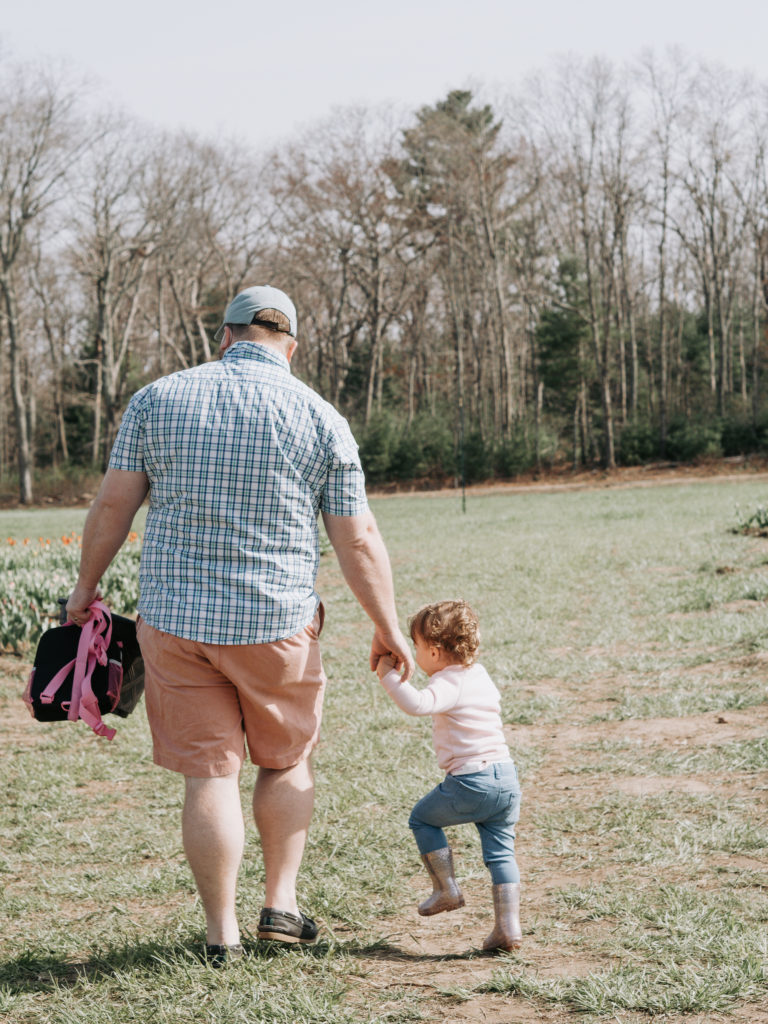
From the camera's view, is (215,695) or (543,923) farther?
(543,923)

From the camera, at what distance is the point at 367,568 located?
114 inches

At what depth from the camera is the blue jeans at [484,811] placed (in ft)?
9.53

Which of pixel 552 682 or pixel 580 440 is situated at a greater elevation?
pixel 580 440

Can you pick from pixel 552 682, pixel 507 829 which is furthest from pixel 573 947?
pixel 552 682

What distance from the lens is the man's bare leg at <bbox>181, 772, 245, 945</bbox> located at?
108 inches

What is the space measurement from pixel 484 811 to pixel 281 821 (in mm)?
575

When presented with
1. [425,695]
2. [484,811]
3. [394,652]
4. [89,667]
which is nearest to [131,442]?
[89,667]

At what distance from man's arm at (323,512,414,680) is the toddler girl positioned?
10 cm

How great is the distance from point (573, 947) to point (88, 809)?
8.29ft

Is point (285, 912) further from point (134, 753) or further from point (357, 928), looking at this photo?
point (134, 753)

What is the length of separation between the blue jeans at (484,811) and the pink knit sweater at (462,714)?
1.8 inches

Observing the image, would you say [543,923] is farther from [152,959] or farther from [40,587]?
[40,587]

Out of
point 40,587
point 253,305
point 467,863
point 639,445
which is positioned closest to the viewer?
point 253,305

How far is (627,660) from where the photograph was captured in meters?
7.11
